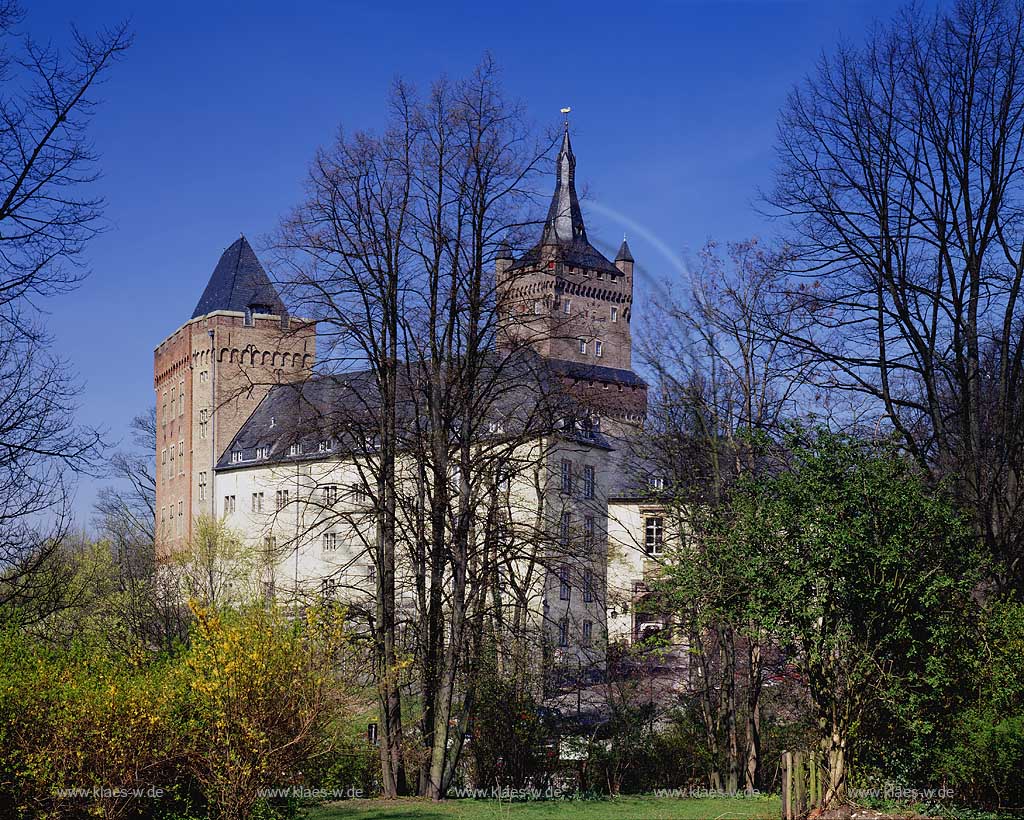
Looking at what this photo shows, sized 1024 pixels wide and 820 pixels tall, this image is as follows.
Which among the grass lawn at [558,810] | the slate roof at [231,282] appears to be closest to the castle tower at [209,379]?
the slate roof at [231,282]

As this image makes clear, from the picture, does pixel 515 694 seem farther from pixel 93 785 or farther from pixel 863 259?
pixel 93 785

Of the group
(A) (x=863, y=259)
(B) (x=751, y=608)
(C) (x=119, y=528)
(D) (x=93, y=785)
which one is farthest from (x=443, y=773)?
(C) (x=119, y=528)

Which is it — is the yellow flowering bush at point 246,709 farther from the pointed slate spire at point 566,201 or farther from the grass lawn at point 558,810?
the pointed slate spire at point 566,201

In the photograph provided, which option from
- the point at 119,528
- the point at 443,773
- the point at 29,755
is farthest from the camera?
the point at 119,528

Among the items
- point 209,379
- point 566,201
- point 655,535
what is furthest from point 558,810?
point 566,201

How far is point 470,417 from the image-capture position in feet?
70.7

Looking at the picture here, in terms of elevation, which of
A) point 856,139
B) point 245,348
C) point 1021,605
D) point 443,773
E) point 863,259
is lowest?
point 443,773

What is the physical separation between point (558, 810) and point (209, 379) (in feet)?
210

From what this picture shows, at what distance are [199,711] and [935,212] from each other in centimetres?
1386

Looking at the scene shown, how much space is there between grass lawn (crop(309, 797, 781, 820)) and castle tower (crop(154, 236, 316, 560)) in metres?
58.2

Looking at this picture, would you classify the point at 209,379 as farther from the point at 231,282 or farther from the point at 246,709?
the point at 246,709

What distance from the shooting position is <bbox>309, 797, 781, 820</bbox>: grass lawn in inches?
637

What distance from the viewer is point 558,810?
18.0 metres

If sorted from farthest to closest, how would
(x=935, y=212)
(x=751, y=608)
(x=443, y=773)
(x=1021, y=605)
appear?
(x=443, y=773) < (x=935, y=212) < (x=1021, y=605) < (x=751, y=608)
